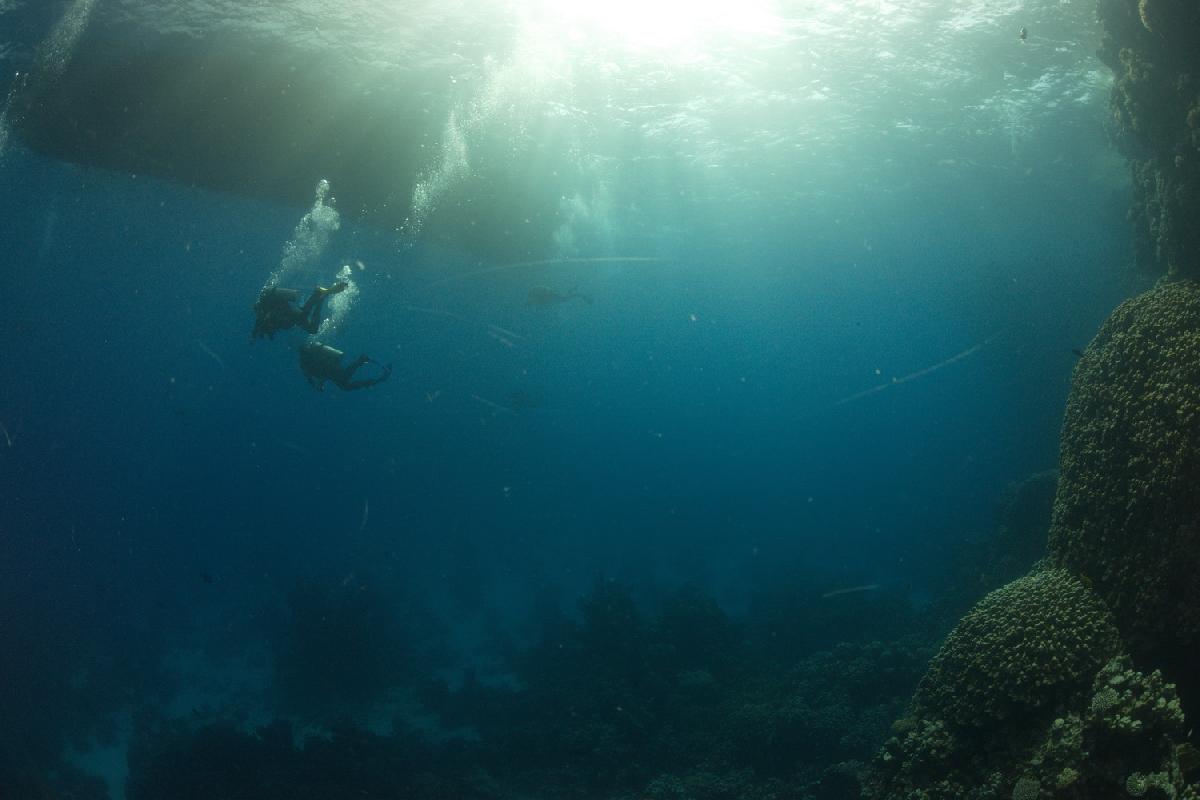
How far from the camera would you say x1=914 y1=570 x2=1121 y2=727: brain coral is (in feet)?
17.8

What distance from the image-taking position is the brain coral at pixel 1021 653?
5.43 metres

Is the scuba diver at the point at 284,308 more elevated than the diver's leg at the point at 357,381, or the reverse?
the scuba diver at the point at 284,308

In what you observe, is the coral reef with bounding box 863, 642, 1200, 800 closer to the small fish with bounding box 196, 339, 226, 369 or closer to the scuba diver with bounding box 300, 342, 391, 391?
the scuba diver with bounding box 300, 342, 391, 391

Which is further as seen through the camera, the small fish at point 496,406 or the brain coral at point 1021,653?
the small fish at point 496,406

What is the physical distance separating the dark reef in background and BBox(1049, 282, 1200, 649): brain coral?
7.91 ft

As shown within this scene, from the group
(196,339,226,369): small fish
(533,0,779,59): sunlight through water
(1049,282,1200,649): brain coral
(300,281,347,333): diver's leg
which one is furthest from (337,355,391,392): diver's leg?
(196,339,226,369): small fish

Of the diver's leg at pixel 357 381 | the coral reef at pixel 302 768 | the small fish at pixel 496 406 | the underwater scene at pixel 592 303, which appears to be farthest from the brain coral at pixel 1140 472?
the small fish at pixel 496 406

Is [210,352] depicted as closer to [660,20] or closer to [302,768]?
[302,768]

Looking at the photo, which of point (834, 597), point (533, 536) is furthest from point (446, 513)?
point (834, 597)

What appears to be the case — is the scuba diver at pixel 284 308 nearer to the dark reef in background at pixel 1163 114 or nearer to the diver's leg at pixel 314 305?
the diver's leg at pixel 314 305

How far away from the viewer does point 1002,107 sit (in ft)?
72.9

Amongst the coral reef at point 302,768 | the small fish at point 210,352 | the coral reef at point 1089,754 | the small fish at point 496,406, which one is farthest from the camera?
the small fish at point 496,406

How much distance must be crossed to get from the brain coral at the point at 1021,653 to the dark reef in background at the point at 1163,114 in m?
4.87

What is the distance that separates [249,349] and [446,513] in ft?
91.1
